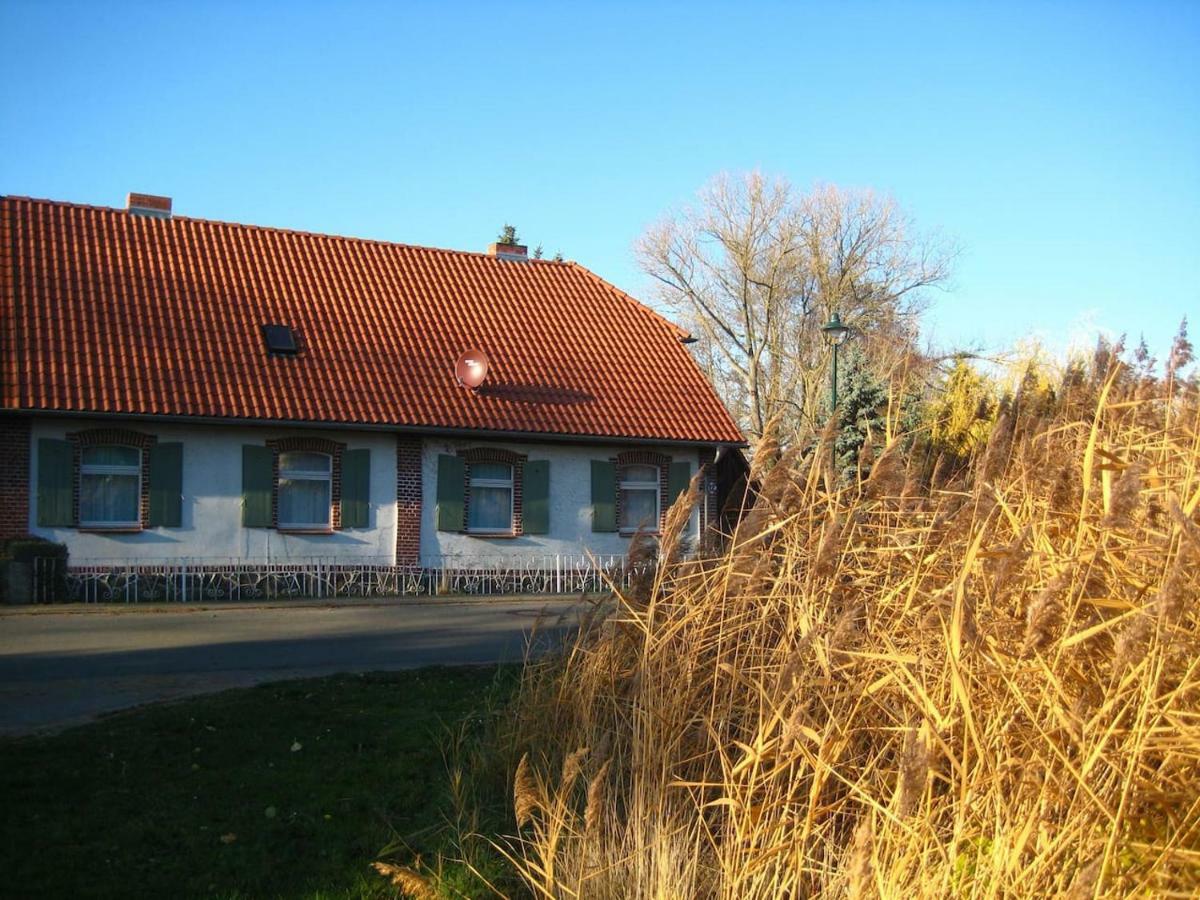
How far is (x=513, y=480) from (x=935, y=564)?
19110 millimetres

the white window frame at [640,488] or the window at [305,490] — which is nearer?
the window at [305,490]

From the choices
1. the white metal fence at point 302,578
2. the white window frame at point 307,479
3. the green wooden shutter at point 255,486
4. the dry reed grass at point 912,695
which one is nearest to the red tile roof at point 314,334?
the green wooden shutter at point 255,486

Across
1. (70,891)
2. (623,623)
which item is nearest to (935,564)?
(623,623)

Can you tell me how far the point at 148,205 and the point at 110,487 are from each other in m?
7.00

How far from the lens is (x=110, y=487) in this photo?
67.6 ft

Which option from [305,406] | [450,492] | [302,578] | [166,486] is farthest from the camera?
[450,492]

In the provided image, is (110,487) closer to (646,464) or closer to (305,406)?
(305,406)

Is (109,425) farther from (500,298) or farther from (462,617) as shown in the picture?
(500,298)

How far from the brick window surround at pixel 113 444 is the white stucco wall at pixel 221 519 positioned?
0.10 metres

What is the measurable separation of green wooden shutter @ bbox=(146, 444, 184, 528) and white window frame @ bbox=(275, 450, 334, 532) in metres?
1.67

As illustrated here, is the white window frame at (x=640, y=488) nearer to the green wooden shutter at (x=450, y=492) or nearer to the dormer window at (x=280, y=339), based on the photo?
the green wooden shutter at (x=450, y=492)

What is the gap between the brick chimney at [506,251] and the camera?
28.8 m

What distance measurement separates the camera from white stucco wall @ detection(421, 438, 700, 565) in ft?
75.5

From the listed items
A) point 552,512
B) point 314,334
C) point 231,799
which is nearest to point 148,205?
point 314,334
